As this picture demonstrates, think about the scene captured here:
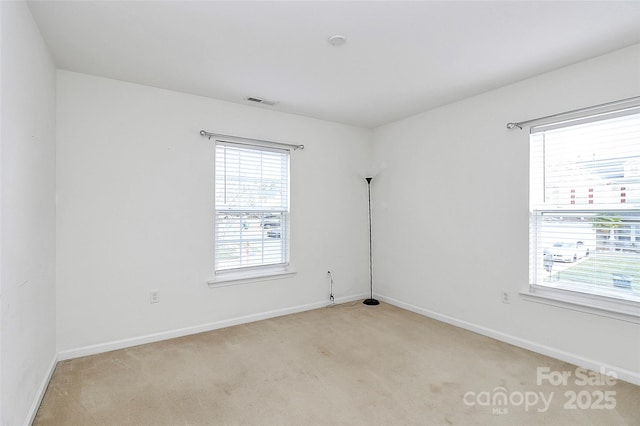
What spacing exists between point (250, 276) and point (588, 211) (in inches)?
131

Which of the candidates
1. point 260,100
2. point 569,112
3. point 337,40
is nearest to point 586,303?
point 569,112

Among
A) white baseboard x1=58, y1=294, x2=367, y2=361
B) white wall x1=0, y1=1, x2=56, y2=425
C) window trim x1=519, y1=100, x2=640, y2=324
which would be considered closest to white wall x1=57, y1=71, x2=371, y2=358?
white baseboard x1=58, y1=294, x2=367, y2=361

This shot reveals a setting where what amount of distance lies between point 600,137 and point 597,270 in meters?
1.09

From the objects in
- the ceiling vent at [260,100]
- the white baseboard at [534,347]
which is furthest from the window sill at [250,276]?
the ceiling vent at [260,100]

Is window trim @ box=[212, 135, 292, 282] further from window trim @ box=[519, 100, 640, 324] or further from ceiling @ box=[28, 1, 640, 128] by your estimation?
window trim @ box=[519, 100, 640, 324]

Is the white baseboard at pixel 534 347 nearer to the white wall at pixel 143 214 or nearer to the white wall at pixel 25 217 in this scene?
the white wall at pixel 143 214

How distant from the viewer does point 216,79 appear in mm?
3043

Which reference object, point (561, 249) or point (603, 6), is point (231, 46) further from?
point (561, 249)

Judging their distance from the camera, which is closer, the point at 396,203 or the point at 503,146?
the point at 503,146

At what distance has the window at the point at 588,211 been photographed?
98.0 inches

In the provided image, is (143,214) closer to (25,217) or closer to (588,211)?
(25,217)

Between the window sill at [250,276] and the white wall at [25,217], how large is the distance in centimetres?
143

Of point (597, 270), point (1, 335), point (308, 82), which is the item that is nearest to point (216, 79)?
point (308, 82)

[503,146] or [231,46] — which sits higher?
[231,46]
